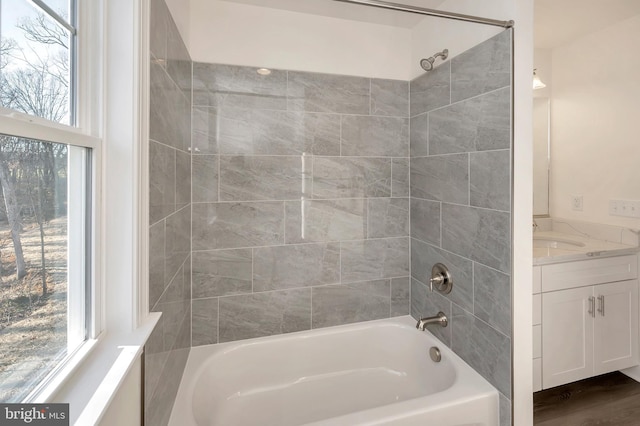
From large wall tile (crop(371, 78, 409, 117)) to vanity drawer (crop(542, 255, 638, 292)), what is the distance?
1342mm

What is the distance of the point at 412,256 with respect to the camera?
2150mm

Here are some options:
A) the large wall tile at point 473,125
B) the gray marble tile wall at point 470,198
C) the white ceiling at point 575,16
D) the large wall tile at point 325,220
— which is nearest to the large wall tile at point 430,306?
the gray marble tile wall at point 470,198

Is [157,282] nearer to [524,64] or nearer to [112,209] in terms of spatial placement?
[112,209]

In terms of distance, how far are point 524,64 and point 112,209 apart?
171 cm

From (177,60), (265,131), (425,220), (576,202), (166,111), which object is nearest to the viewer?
(166,111)

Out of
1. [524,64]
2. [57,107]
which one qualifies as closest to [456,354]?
[524,64]

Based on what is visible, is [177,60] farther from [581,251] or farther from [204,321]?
[581,251]

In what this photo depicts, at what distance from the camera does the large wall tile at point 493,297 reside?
140cm

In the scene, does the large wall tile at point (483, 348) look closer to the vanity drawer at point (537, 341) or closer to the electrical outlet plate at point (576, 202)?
the vanity drawer at point (537, 341)

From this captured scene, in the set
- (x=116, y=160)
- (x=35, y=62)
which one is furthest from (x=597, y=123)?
(x=35, y=62)

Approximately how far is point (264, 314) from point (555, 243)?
7.21ft

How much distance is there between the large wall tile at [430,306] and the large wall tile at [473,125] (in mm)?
877

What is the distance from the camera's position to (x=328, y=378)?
1918 mm

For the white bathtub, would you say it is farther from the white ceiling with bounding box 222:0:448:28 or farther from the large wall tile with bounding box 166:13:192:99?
the white ceiling with bounding box 222:0:448:28
